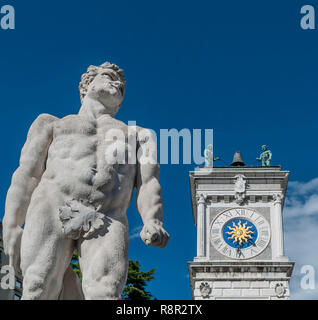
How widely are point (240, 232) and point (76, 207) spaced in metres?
29.5

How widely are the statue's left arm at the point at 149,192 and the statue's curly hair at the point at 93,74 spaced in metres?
0.69

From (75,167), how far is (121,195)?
435 millimetres

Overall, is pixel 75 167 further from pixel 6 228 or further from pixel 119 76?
pixel 119 76

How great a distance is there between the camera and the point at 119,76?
6293mm

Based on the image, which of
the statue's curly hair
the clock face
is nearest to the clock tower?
the clock face

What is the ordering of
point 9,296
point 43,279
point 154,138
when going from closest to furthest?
point 43,279 → point 154,138 → point 9,296

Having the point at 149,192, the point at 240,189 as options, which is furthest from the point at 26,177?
the point at 240,189

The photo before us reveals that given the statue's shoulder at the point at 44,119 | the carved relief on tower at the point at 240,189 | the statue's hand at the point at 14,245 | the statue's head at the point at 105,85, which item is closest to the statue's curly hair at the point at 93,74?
the statue's head at the point at 105,85

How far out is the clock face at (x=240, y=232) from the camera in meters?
33.9

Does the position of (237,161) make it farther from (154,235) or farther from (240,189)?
(154,235)

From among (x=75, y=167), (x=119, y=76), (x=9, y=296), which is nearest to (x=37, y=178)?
(x=75, y=167)

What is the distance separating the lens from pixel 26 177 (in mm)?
5594
